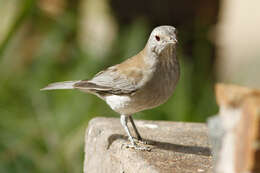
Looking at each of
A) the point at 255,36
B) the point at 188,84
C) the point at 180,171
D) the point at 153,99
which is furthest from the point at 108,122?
the point at 255,36

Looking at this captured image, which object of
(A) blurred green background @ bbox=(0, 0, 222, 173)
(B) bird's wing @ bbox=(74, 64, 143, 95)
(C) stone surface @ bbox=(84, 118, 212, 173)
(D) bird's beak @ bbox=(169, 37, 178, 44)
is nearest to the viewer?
(C) stone surface @ bbox=(84, 118, 212, 173)

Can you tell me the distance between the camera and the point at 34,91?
674cm

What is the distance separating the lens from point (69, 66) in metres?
7.13

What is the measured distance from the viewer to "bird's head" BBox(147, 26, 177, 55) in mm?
3826

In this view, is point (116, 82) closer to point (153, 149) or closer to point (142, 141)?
point (142, 141)

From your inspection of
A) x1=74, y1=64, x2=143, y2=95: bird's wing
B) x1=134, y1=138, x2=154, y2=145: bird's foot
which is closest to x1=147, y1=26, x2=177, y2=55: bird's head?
x1=74, y1=64, x2=143, y2=95: bird's wing

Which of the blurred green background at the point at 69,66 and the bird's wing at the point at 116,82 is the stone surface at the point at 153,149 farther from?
the blurred green background at the point at 69,66

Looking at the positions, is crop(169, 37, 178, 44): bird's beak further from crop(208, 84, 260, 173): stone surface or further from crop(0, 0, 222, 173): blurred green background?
crop(0, 0, 222, 173): blurred green background

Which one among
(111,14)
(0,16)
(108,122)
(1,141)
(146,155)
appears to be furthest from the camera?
(111,14)

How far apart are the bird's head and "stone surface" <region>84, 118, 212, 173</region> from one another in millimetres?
678

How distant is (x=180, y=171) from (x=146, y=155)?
393 millimetres

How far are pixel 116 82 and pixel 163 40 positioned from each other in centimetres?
52

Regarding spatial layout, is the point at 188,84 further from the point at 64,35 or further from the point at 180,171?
the point at 180,171

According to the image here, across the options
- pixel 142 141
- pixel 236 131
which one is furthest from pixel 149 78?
pixel 236 131
